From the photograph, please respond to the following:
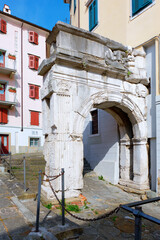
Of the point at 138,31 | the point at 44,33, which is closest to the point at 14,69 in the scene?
Result: the point at 44,33


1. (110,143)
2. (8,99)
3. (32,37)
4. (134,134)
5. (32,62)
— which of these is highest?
(32,37)

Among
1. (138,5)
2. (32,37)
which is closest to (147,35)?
(138,5)

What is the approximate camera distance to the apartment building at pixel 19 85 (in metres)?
15.1

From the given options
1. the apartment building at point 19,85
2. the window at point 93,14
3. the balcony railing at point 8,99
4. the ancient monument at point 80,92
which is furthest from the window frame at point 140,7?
the balcony railing at point 8,99

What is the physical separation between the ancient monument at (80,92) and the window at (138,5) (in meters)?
1.66

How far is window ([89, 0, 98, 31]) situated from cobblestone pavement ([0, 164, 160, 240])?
298 inches

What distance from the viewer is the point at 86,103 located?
18.6 feet

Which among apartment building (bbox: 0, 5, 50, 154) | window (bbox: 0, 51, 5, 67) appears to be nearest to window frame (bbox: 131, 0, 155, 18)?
apartment building (bbox: 0, 5, 50, 154)

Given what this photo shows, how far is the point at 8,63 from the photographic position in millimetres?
15438

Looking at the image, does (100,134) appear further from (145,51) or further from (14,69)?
(14,69)

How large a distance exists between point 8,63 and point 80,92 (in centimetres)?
1181

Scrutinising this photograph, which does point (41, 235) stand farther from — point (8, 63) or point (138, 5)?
point (8, 63)

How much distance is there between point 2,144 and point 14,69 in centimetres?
567

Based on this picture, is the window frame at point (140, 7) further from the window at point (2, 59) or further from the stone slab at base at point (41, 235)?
the window at point (2, 59)
